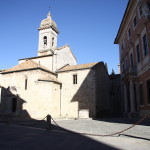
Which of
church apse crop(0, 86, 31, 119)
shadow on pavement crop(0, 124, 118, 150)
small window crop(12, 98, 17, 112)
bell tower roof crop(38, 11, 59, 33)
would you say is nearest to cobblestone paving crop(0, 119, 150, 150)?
shadow on pavement crop(0, 124, 118, 150)

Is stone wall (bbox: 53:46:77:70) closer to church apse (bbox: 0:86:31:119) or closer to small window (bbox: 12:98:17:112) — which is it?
church apse (bbox: 0:86:31:119)

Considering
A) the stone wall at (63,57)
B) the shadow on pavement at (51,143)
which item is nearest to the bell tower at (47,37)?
the stone wall at (63,57)

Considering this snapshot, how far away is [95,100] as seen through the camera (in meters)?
23.7

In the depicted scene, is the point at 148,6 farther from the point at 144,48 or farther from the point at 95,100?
the point at 95,100

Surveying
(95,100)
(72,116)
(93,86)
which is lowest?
(72,116)

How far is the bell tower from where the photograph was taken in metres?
32.2

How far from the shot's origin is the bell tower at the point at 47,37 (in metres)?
32.2

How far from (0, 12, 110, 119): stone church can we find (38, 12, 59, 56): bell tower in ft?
14.5

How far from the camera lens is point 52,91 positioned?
904 inches

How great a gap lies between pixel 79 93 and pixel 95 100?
2.79 meters

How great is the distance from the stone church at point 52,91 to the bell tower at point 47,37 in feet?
14.5

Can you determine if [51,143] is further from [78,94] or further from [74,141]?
[78,94]

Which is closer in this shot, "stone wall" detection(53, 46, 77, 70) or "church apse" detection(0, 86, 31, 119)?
"church apse" detection(0, 86, 31, 119)

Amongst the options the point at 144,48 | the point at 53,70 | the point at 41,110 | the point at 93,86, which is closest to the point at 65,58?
the point at 53,70
